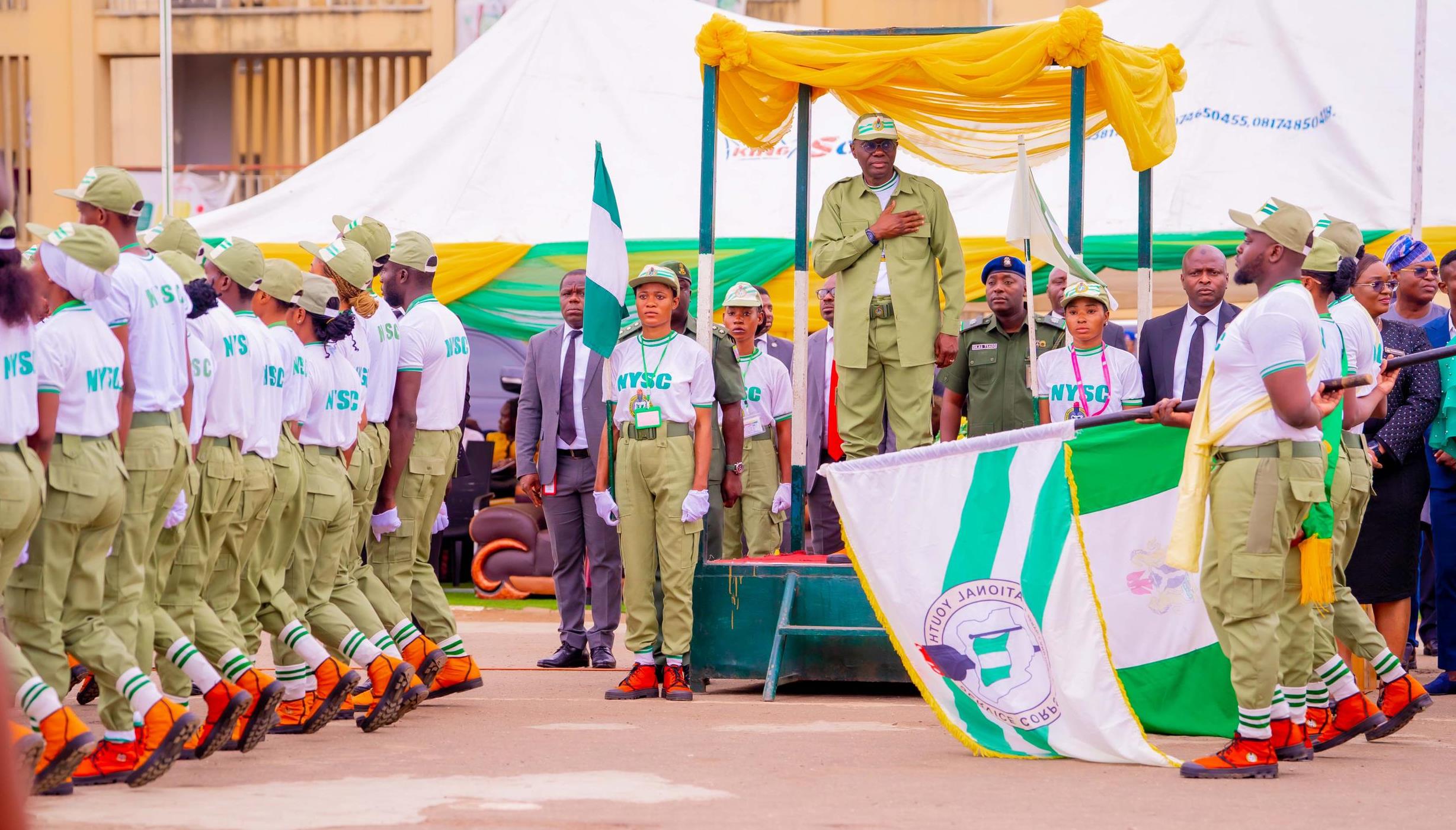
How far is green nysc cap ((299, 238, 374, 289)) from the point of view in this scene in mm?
8052

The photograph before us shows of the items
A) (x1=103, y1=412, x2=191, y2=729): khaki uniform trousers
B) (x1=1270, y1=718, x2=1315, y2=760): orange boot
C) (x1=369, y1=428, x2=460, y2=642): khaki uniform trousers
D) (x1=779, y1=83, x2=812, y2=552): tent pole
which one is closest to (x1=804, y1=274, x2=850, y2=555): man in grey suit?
(x1=779, y1=83, x2=812, y2=552): tent pole

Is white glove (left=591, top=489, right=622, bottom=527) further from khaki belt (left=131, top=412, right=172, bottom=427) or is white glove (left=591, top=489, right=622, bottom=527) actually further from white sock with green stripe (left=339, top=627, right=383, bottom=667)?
khaki belt (left=131, top=412, right=172, bottom=427)

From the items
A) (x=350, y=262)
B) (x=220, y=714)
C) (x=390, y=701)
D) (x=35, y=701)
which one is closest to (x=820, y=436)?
(x=350, y=262)

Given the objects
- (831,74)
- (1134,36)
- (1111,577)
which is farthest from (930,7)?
(1111,577)

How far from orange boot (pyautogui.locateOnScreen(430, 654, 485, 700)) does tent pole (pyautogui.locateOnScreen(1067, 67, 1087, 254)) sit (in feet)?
12.0

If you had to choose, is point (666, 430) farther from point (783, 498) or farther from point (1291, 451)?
point (1291, 451)

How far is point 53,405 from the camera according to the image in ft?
18.4

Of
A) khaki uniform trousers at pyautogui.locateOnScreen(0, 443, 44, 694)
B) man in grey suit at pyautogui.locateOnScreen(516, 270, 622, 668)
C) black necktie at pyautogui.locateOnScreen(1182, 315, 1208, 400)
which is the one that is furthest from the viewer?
man in grey suit at pyautogui.locateOnScreen(516, 270, 622, 668)

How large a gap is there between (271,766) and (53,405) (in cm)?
162

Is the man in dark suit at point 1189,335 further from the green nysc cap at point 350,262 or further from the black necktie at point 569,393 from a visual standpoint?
the green nysc cap at point 350,262

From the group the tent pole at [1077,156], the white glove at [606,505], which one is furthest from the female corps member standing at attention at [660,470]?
the tent pole at [1077,156]

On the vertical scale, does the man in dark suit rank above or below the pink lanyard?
above

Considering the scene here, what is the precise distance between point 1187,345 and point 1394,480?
4.11 ft

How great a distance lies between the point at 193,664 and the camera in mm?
6426
